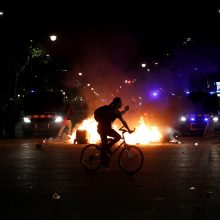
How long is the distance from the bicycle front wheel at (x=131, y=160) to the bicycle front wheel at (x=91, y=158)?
2.22 feet

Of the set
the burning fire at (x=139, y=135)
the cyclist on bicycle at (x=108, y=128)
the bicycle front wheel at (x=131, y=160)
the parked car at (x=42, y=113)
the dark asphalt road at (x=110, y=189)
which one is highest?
the parked car at (x=42, y=113)

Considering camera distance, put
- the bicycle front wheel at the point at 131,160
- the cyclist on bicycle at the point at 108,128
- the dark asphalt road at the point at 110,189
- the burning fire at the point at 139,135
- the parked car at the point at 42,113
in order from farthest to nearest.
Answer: the parked car at the point at 42,113, the burning fire at the point at 139,135, the cyclist on bicycle at the point at 108,128, the bicycle front wheel at the point at 131,160, the dark asphalt road at the point at 110,189

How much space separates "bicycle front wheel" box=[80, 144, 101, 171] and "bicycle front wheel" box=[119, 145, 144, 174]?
0.68m

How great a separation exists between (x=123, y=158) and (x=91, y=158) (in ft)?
2.86

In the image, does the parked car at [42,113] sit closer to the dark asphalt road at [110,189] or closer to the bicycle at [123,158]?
the dark asphalt road at [110,189]

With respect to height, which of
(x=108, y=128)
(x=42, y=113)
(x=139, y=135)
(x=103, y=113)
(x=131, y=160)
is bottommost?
(x=131, y=160)

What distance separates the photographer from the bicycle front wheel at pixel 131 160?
15648mm

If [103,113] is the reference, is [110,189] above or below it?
below

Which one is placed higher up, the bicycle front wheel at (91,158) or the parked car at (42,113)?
the parked car at (42,113)

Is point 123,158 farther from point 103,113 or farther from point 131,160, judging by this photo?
point 103,113

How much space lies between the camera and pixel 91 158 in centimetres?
1623

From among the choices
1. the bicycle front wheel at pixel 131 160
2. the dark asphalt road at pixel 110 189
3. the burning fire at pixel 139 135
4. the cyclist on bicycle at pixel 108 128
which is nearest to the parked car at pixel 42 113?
the burning fire at pixel 139 135

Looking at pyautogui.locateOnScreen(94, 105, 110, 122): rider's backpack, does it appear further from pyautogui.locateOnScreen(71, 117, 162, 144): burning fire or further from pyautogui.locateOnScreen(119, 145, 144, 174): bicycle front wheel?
pyautogui.locateOnScreen(71, 117, 162, 144): burning fire

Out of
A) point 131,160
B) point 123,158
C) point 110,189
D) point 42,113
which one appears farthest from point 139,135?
point 110,189
